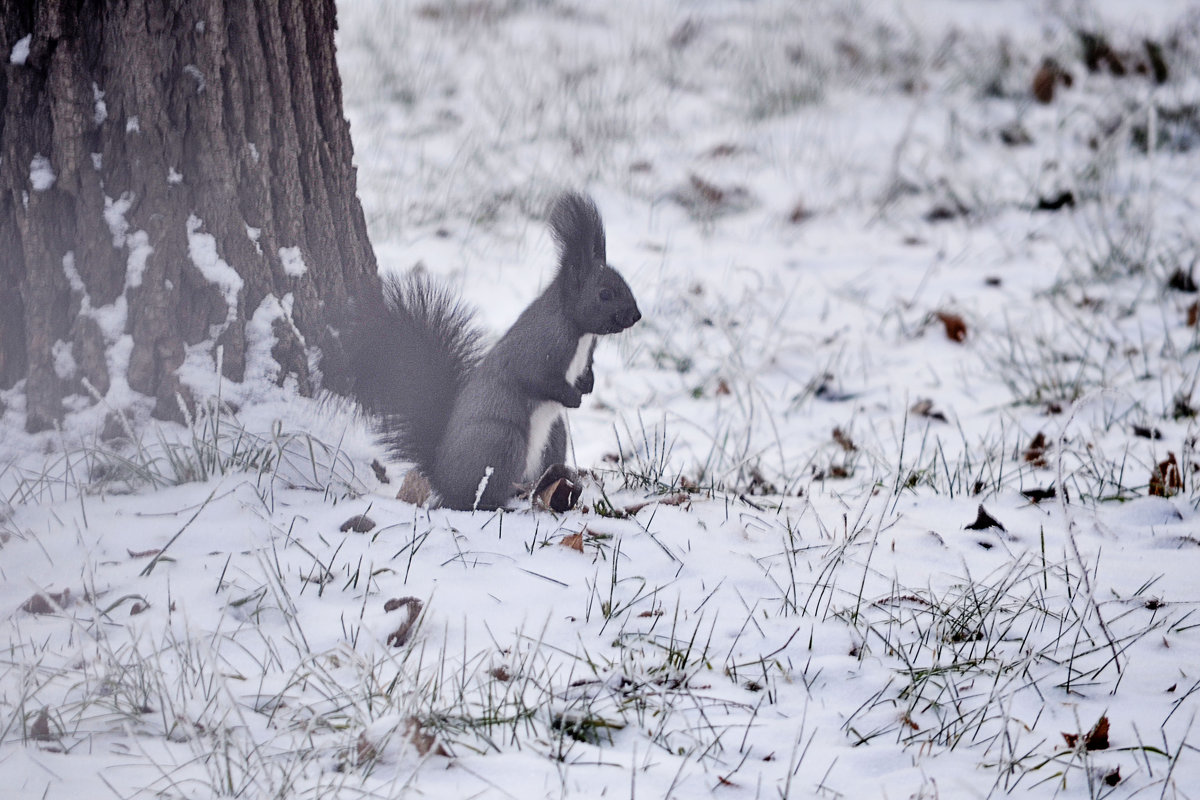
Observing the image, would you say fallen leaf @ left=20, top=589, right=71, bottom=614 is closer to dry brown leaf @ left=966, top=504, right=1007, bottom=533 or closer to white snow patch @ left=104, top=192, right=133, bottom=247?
white snow patch @ left=104, top=192, right=133, bottom=247

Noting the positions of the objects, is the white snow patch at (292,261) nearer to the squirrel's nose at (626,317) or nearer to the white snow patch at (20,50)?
the white snow patch at (20,50)

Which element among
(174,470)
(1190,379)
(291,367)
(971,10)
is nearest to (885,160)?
(1190,379)

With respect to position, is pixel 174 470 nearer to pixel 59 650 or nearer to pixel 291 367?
pixel 291 367

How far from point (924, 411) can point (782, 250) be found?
159cm

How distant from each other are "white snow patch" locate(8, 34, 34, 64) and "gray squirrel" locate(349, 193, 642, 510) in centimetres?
96

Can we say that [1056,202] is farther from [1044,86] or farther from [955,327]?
[1044,86]

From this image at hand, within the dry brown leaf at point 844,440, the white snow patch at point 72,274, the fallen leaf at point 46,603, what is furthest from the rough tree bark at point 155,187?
the dry brown leaf at point 844,440

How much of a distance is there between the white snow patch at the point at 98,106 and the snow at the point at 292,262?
504 millimetres

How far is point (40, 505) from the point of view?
231 centimetres

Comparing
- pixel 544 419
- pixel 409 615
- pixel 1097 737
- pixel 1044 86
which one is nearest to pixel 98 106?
pixel 544 419

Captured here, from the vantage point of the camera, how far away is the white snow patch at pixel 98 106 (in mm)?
2356

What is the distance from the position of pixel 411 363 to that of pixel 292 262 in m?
0.41

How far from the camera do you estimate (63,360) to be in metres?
2.48

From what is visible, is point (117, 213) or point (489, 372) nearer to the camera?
point (117, 213)
